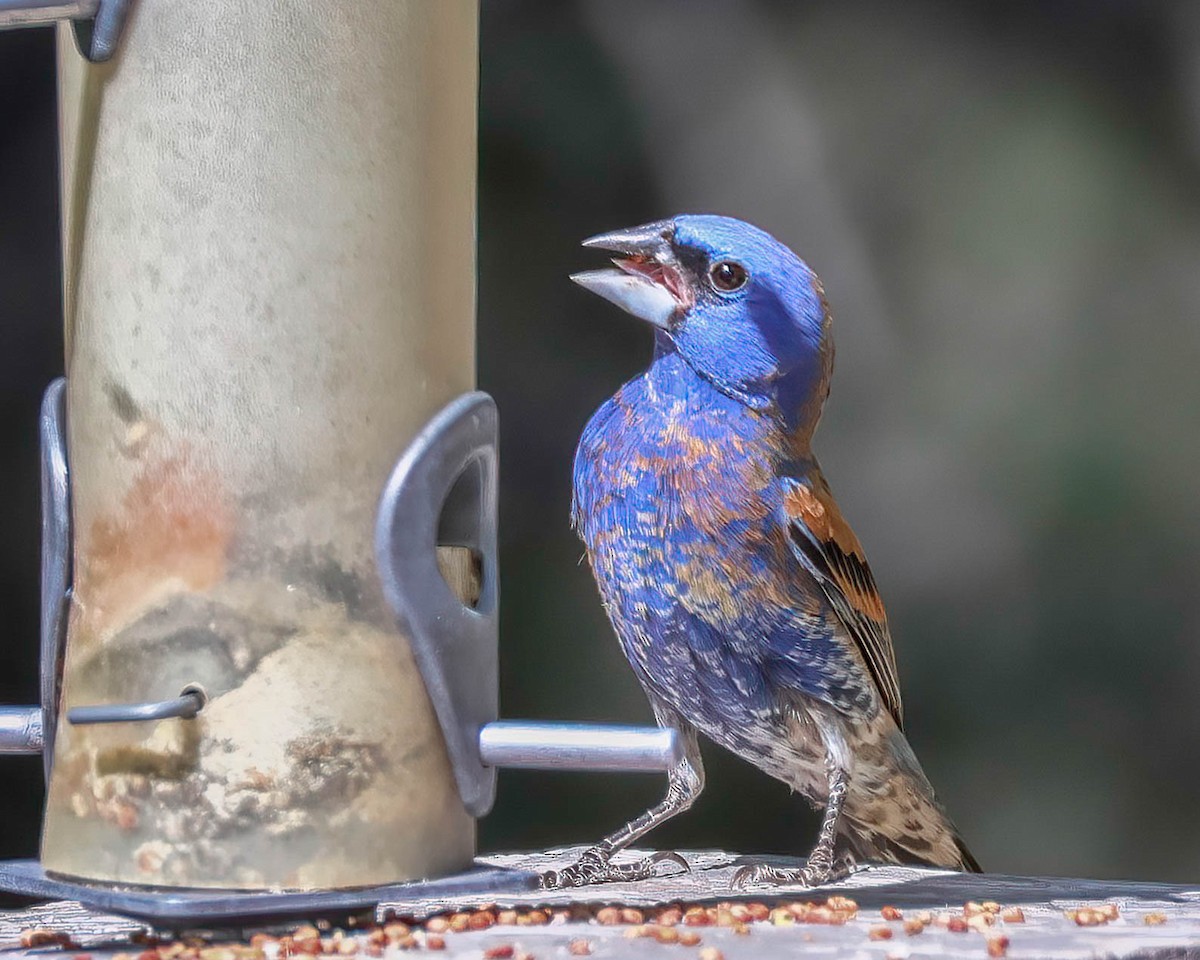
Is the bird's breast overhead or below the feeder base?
overhead

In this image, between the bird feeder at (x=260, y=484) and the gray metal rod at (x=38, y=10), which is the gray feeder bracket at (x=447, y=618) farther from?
the gray metal rod at (x=38, y=10)

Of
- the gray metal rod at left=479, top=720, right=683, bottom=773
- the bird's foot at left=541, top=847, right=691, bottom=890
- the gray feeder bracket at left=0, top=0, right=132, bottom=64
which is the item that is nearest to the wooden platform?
the bird's foot at left=541, top=847, right=691, bottom=890

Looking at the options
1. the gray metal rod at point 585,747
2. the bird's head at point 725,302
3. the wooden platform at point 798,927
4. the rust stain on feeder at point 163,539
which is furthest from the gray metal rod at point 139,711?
the bird's head at point 725,302

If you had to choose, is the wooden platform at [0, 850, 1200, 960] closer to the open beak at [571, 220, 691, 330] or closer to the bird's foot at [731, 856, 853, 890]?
the bird's foot at [731, 856, 853, 890]

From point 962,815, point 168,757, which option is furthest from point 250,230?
point 962,815

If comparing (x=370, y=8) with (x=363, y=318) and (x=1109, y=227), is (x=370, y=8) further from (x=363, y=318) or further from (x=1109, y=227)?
(x=1109, y=227)

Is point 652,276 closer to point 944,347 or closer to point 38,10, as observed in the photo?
point 38,10

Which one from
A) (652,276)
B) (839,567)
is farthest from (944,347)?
(652,276)
